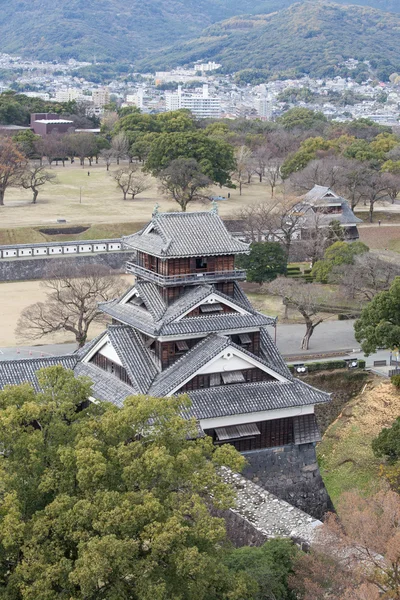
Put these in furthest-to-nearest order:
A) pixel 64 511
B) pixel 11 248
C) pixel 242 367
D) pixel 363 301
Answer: pixel 11 248 < pixel 363 301 < pixel 242 367 < pixel 64 511

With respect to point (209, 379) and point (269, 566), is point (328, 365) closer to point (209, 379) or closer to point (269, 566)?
point (209, 379)

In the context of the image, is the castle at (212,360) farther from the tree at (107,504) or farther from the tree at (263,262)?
the tree at (263,262)

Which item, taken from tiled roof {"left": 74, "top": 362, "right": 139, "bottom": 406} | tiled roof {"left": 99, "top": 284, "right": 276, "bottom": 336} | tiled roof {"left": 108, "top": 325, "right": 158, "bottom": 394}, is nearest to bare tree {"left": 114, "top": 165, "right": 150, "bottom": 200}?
tiled roof {"left": 74, "top": 362, "right": 139, "bottom": 406}

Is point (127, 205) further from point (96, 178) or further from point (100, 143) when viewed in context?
point (100, 143)

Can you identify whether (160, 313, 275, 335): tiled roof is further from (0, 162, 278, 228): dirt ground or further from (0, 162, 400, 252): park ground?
(0, 162, 278, 228): dirt ground

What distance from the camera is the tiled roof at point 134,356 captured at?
2759 centimetres

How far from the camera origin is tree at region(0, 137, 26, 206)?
72562 millimetres

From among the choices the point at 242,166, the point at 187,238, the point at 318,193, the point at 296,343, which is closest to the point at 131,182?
the point at 242,166

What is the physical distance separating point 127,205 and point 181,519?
58501 millimetres

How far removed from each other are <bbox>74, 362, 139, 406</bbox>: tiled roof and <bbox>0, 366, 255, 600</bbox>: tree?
24.6 feet

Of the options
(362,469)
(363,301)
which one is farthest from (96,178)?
(362,469)

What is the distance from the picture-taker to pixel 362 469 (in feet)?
102

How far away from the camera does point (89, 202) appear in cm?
7581

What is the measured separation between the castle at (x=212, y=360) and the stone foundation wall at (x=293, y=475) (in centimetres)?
3
